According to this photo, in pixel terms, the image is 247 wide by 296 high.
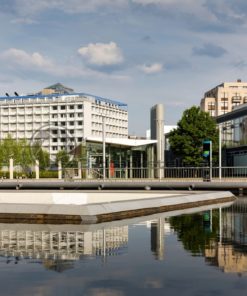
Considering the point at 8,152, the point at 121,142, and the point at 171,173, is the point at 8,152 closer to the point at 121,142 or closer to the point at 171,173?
the point at 121,142

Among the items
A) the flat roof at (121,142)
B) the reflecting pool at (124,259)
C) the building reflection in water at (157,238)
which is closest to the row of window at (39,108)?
the flat roof at (121,142)

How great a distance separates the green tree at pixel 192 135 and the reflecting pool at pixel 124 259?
44502mm

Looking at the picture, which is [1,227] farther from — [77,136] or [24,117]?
[24,117]

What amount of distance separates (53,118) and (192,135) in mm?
116966

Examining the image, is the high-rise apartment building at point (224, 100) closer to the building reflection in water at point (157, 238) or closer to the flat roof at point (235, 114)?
the flat roof at point (235, 114)

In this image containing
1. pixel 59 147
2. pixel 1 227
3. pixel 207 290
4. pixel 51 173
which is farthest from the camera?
pixel 59 147

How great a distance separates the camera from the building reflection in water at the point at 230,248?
11.9 m

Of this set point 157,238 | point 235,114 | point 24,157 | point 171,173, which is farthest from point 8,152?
point 157,238

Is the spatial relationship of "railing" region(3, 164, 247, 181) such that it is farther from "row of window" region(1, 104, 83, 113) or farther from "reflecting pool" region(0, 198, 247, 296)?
"row of window" region(1, 104, 83, 113)

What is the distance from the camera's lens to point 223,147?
265ft

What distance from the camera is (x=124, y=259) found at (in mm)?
12844

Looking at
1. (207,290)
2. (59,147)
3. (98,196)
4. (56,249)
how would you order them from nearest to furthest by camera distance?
(207,290) < (56,249) < (98,196) < (59,147)

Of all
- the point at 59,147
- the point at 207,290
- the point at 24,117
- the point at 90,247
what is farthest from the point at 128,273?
the point at 24,117

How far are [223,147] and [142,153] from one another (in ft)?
45.8
